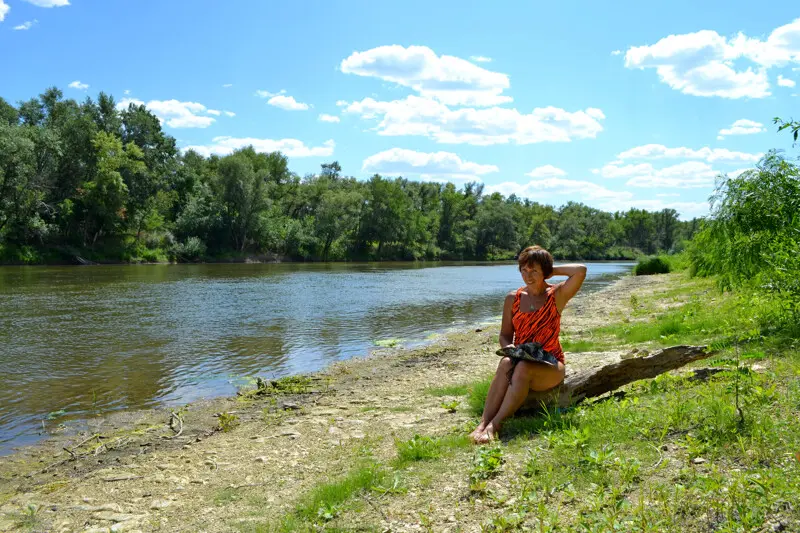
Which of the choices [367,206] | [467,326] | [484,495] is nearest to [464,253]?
[367,206]

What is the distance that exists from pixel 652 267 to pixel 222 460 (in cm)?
5031

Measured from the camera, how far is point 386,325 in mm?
19969

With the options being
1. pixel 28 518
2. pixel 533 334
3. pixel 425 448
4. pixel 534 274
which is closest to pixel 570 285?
pixel 534 274

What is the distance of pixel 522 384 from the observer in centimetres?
564

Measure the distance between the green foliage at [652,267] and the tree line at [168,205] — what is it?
9.08 feet

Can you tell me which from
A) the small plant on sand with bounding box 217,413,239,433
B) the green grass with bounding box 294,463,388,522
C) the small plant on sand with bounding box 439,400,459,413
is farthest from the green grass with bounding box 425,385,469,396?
the green grass with bounding box 294,463,388,522

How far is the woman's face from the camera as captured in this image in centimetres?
582

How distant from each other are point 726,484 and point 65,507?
5874mm

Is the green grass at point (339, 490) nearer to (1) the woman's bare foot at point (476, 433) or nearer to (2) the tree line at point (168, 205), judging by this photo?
(1) the woman's bare foot at point (476, 433)

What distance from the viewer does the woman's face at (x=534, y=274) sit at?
5.82 metres

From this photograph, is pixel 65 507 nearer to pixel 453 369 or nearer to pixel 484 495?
pixel 484 495

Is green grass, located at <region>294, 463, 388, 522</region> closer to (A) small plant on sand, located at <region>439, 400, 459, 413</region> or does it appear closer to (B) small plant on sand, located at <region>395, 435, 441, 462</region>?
(B) small plant on sand, located at <region>395, 435, 441, 462</region>

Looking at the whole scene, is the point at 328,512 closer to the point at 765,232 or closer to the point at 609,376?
the point at 609,376

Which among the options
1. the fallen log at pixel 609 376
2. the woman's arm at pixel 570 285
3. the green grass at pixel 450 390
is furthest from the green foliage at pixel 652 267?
the woman's arm at pixel 570 285
